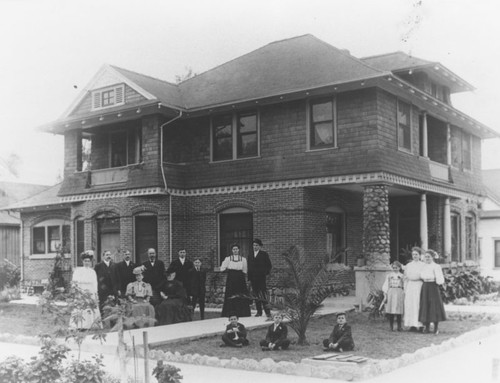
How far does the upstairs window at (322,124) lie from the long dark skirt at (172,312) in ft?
22.8

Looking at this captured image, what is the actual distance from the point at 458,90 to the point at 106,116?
514 inches

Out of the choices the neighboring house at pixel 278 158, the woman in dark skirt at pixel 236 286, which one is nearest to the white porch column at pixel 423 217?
the neighboring house at pixel 278 158

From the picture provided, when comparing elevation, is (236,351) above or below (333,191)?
below

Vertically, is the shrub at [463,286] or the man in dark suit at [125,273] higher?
the man in dark suit at [125,273]

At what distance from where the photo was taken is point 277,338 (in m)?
11.0

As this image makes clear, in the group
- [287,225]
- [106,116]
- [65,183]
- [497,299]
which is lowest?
[497,299]

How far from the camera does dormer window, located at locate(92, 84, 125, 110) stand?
883 inches

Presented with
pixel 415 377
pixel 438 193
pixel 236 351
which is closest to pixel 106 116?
pixel 438 193

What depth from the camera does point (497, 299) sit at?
2069cm

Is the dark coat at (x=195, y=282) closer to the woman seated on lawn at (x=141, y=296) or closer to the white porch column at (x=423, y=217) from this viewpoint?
the woman seated on lawn at (x=141, y=296)

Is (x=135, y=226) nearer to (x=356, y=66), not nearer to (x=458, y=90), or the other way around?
(x=356, y=66)

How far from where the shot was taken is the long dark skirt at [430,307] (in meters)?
13.0

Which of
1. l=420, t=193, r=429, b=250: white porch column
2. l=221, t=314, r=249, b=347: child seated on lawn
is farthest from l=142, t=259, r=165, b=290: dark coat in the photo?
l=420, t=193, r=429, b=250: white porch column

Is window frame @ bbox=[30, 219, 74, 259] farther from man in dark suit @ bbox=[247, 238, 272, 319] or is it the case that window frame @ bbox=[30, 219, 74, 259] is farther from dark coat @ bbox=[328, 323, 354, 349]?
dark coat @ bbox=[328, 323, 354, 349]
